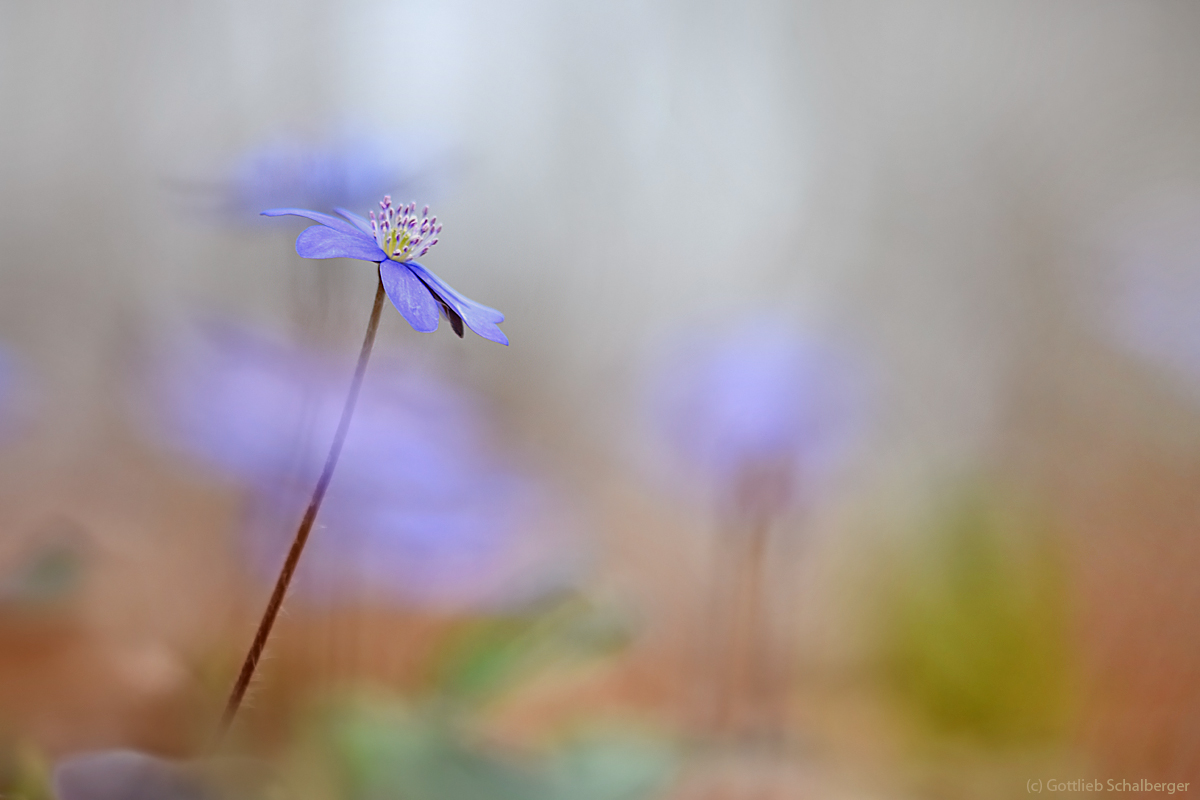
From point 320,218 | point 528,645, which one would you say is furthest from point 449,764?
point 320,218

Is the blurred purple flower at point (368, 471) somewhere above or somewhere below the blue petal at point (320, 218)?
above

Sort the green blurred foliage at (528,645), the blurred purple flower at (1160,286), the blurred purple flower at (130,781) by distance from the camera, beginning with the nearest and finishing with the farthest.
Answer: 1. the blurred purple flower at (130,781)
2. the green blurred foliage at (528,645)
3. the blurred purple flower at (1160,286)

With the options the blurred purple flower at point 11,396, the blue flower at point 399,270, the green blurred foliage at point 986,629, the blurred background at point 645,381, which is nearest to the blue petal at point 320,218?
the blue flower at point 399,270

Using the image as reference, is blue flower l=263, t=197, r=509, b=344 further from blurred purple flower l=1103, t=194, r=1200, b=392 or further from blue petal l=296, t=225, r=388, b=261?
blurred purple flower l=1103, t=194, r=1200, b=392

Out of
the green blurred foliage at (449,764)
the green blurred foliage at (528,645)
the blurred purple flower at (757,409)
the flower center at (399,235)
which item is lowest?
the green blurred foliage at (449,764)

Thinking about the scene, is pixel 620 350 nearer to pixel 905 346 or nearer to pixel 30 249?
pixel 905 346

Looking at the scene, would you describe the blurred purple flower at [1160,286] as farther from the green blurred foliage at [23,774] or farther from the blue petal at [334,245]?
the green blurred foliage at [23,774]

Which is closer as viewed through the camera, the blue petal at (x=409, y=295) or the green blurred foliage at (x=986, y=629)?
the blue petal at (x=409, y=295)

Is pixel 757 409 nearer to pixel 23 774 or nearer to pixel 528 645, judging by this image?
pixel 528 645

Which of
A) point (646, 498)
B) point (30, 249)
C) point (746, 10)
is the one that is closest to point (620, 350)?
point (646, 498)
